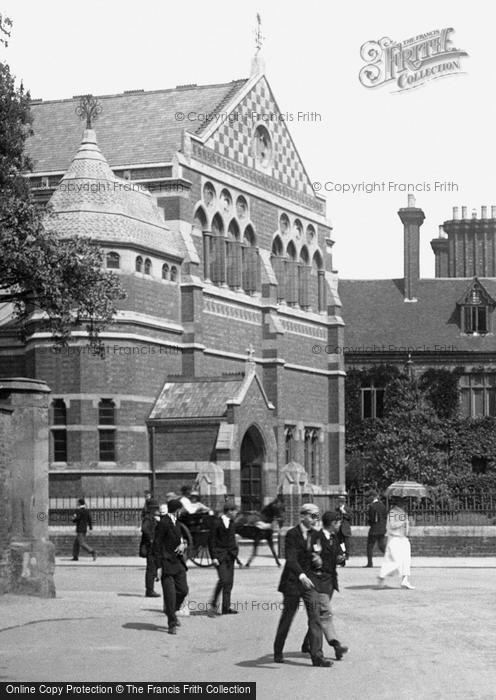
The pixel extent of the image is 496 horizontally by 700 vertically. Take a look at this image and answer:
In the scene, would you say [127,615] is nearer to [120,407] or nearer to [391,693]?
[391,693]

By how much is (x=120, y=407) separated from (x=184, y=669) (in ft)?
105

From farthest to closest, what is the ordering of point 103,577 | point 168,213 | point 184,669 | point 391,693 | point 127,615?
1. point 168,213
2. point 103,577
3. point 127,615
4. point 184,669
5. point 391,693

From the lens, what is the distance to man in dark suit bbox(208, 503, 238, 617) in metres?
23.0

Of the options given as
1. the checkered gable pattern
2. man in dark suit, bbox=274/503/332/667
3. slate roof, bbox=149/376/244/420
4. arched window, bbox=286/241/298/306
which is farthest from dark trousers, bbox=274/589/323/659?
arched window, bbox=286/241/298/306

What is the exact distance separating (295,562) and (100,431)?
3095cm

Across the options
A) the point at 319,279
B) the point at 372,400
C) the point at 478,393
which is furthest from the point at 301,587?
the point at 478,393

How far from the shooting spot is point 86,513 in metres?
38.3

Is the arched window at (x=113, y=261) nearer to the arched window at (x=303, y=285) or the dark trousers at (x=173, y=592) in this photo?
the arched window at (x=303, y=285)

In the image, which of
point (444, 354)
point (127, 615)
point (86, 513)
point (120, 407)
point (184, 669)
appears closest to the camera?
point (184, 669)

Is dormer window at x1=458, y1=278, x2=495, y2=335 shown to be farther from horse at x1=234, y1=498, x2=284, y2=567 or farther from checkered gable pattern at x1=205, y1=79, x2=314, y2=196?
horse at x1=234, y1=498, x2=284, y2=567

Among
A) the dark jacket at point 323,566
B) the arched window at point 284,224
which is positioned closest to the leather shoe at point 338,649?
the dark jacket at point 323,566

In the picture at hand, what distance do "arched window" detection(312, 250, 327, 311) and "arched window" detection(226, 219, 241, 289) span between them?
726 centimetres

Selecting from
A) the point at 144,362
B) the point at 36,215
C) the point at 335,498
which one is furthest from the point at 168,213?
the point at 36,215

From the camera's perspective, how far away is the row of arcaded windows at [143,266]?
47688 mm
